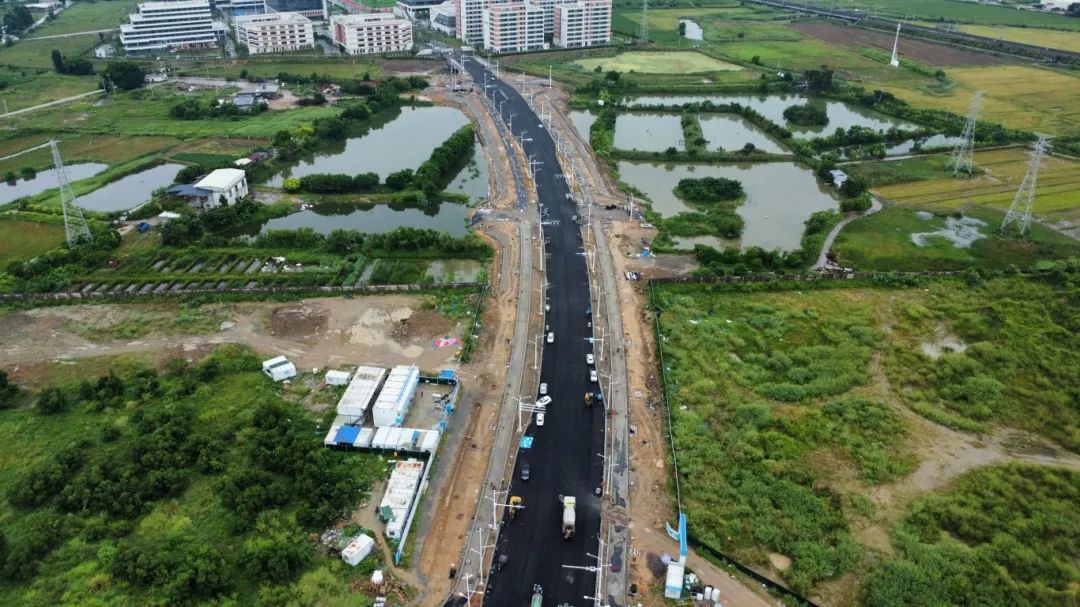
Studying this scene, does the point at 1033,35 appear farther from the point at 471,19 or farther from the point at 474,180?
→ the point at 474,180

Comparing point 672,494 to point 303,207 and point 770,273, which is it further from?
point 303,207

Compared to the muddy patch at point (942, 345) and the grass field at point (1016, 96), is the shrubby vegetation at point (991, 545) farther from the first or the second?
the grass field at point (1016, 96)

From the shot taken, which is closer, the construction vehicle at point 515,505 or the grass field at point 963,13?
the construction vehicle at point 515,505

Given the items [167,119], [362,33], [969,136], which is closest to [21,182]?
[167,119]

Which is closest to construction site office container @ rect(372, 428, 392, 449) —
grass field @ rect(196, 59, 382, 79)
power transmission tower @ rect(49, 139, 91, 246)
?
power transmission tower @ rect(49, 139, 91, 246)

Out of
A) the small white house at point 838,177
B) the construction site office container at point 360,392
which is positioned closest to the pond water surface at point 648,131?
the small white house at point 838,177

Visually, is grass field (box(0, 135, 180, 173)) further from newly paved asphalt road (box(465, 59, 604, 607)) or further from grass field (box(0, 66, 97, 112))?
newly paved asphalt road (box(465, 59, 604, 607))
